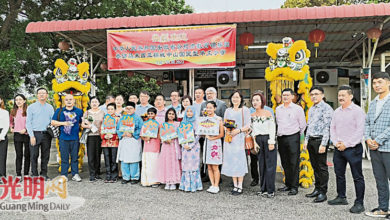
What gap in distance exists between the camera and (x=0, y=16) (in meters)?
11.1

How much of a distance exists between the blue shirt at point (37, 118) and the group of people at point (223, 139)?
1 cm

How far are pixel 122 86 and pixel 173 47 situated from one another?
10368 mm

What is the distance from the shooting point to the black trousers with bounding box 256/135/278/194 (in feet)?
13.8

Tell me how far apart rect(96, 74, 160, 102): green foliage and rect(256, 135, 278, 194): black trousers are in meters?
10.3

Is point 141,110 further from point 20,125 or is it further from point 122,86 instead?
point 122,86

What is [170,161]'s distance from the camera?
468 cm

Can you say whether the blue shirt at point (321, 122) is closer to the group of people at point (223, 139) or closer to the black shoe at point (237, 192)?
the group of people at point (223, 139)

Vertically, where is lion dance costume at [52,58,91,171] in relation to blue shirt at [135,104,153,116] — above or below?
above

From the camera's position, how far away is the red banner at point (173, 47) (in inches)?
245

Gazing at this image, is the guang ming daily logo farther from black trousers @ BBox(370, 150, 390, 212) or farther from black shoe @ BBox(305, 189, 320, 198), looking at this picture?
black trousers @ BBox(370, 150, 390, 212)

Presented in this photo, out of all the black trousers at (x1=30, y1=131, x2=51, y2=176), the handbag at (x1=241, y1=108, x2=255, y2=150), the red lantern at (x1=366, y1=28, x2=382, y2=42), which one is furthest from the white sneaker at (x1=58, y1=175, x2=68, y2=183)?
the red lantern at (x1=366, y1=28, x2=382, y2=42)

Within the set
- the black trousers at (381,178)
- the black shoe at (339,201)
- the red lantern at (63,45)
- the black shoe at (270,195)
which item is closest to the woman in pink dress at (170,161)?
the black shoe at (270,195)

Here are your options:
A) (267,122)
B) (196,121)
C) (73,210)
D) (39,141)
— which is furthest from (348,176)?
(39,141)

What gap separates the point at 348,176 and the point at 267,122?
236 cm
